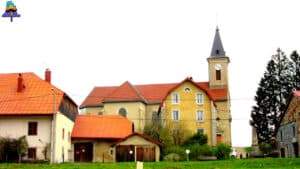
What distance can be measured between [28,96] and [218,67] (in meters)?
42.9

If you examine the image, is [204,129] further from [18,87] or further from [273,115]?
[18,87]

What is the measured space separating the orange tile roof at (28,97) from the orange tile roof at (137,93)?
25910 mm

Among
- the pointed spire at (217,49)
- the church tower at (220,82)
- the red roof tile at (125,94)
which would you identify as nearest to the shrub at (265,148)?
the church tower at (220,82)

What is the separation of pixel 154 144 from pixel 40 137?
12.4 m

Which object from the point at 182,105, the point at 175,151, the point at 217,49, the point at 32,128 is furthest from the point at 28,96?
the point at 217,49

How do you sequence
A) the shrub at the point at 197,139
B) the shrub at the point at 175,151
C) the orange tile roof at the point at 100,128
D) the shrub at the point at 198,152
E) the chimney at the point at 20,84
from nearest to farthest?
the chimney at the point at 20,84
the shrub at the point at 175,151
the shrub at the point at 198,152
the orange tile roof at the point at 100,128
the shrub at the point at 197,139

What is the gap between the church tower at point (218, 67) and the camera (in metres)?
89.9

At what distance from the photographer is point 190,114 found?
80.8m

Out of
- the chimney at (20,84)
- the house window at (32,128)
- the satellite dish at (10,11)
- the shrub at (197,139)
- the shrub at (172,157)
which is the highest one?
the chimney at (20,84)

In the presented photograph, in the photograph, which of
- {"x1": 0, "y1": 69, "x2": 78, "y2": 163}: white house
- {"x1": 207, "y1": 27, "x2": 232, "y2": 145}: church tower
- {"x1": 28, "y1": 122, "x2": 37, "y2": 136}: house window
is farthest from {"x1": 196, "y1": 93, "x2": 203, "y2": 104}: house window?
{"x1": 28, "y1": 122, "x2": 37, "y2": 136}: house window

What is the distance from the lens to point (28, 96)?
182 ft

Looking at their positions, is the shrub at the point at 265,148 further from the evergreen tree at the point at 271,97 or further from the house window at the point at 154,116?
the house window at the point at 154,116

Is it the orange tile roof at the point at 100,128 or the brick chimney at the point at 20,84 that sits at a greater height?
the brick chimney at the point at 20,84

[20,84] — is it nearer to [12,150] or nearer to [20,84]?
[20,84]
